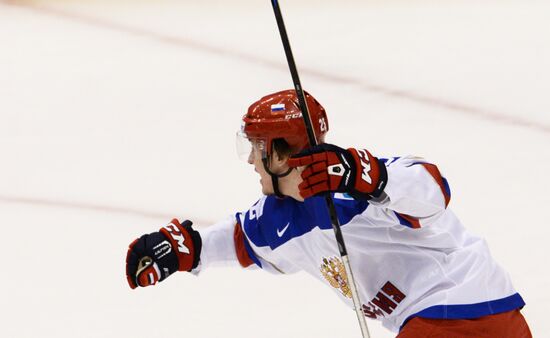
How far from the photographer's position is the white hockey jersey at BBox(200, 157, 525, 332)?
278 centimetres

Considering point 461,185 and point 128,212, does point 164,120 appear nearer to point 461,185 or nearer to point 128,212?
point 128,212

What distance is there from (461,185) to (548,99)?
958 millimetres

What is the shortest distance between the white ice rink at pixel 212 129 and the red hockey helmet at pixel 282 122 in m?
1.04

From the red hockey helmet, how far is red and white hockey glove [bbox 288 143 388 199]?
26 cm

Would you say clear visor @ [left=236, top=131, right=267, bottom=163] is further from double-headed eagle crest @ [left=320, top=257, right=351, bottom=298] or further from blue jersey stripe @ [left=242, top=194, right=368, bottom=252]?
double-headed eagle crest @ [left=320, top=257, right=351, bottom=298]

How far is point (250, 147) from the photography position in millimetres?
2914

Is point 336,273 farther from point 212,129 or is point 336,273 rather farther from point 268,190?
point 212,129

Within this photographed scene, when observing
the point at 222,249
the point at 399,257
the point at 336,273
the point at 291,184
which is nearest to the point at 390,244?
the point at 399,257

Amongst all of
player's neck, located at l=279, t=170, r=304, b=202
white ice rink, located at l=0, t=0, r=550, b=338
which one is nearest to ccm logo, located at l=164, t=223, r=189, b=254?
player's neck, located at l=279, t=170, r=304, b=202

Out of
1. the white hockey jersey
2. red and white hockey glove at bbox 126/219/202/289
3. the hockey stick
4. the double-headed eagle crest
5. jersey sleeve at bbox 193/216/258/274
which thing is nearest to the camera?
the hockey stick

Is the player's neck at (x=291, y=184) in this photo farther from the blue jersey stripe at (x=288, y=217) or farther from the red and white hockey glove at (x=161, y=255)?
the red and white hockey glove at (x=161, y=255)

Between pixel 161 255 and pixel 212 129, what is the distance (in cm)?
223

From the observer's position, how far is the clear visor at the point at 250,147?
9.38 feet

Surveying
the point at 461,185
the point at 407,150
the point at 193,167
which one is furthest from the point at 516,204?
the point at 193,167
